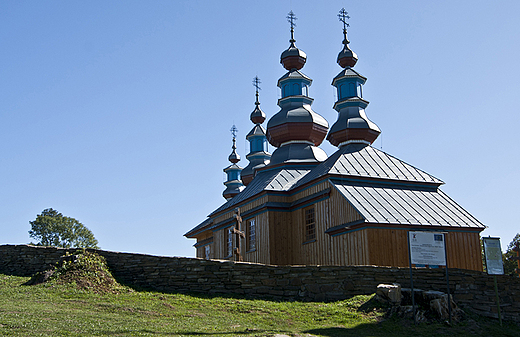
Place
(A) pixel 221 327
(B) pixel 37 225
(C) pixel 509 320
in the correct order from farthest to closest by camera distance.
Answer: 1. (B) pixel 37 225
2. (C) pixel 509 320
3. (A) pixel 221 327

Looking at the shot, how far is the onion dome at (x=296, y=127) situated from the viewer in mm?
26734

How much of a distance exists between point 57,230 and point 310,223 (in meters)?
40.7

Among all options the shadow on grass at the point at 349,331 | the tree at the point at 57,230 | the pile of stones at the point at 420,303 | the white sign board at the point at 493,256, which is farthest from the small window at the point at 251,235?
the tree at the point at 57,230

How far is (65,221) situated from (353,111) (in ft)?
130

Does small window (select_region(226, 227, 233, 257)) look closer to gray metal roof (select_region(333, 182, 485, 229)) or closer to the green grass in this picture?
gray metal roof (select_region(333, 182, 485, 229))

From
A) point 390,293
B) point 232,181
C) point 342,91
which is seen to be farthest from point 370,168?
point 232,181

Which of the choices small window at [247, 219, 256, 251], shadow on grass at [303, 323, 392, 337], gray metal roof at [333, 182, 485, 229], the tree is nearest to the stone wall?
shadow on grass at [303, 323, 392, 337]

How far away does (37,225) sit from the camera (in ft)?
184

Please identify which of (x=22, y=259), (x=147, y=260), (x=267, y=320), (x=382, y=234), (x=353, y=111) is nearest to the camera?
(x=267, y=320)

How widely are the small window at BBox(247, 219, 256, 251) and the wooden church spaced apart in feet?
0.14

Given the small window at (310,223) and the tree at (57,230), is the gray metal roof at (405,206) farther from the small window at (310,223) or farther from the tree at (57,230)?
the tree at (57,230)

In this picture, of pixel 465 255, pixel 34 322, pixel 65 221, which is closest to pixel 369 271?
pixel 465 255

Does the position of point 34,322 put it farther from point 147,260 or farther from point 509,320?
point 509,320

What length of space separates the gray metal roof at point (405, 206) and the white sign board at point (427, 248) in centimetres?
437
